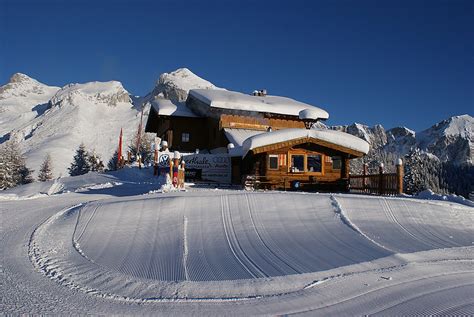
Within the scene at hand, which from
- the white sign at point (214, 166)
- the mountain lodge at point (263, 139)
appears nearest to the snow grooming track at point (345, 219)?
the mountain lodge at point (263, 139)

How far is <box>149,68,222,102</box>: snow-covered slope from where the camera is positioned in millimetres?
170000

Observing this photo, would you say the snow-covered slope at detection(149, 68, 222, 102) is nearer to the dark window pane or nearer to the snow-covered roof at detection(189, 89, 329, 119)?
the snow-covered roof at detection(189, 89, 329, 119)

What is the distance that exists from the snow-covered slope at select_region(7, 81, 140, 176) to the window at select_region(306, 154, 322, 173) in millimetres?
71877

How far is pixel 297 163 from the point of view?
18891mm

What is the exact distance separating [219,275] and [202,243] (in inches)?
73.3

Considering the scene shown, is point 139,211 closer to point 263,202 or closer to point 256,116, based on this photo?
point 263,202

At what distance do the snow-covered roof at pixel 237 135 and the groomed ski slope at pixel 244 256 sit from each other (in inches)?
448

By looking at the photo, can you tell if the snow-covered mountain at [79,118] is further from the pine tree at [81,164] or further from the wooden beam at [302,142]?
the wooden beam at [302,142]

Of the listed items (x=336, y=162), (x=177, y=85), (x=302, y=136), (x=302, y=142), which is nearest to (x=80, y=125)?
(x=177, y=85)

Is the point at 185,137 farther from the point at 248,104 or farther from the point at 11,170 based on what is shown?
the point at 11,170

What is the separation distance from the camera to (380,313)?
15.3 ft

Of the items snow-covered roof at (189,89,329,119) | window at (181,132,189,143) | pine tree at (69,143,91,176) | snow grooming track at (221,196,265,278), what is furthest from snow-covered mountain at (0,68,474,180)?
snow grooming track at (221,196,265,278)

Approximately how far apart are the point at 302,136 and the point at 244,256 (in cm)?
1127

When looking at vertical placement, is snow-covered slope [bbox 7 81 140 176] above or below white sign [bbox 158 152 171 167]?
above
